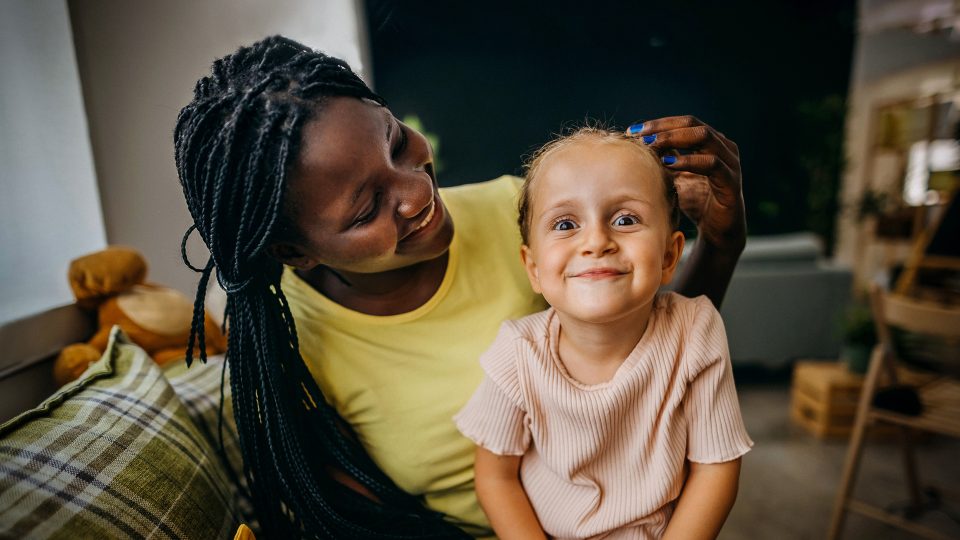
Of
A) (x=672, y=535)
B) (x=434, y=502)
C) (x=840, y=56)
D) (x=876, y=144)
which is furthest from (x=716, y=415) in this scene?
(x=876, y=144)

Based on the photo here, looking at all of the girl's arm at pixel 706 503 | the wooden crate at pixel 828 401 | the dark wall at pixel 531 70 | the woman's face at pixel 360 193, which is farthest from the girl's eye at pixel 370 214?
the wooden crate at pixel 828 401

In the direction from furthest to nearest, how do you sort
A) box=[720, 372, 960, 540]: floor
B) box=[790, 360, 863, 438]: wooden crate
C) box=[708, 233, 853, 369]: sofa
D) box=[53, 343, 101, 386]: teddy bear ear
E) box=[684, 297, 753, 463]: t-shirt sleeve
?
box=[708, 233, 853, 369]: sofa → box=[790, 360, 863, 438]: wooden crate → box=[720, 372, 960, 540]: floor → box=[53, 343, 101, 386]: teddy bear ear → box=[684, 297, 753, 463]: t-shirt sleeve

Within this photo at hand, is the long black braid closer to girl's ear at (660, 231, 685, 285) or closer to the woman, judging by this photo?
the woman

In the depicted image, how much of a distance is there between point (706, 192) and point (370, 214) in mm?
402

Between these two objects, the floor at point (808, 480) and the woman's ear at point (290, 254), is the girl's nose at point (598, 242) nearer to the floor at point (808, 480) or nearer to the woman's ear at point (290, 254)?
the woman's ear at point (290, 254)

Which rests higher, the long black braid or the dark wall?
the dark wall

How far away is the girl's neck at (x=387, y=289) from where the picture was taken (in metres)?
0.78

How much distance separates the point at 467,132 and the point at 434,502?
1.81 ft

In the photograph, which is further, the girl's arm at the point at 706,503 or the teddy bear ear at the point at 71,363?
the teddy bear ear at the point at 71,363

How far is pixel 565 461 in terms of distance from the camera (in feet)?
2.14

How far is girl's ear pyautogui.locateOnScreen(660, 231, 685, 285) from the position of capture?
0.61m

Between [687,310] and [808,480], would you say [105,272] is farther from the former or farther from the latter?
[808,480]

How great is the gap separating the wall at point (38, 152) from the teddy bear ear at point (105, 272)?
62mm

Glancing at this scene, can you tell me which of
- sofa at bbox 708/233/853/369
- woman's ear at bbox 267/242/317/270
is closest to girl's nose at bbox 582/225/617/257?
woman's ear at bbox 267/242/317/270
